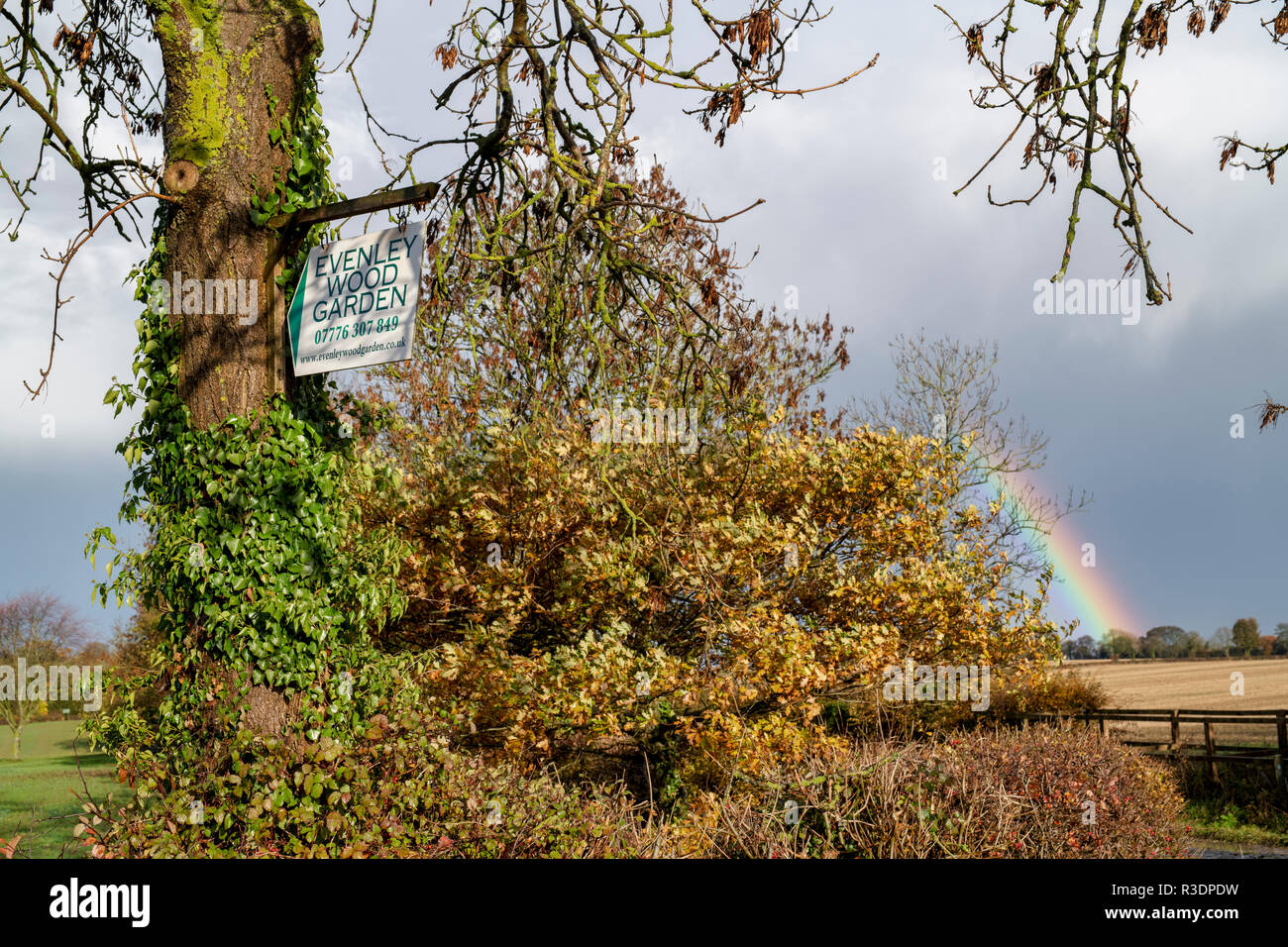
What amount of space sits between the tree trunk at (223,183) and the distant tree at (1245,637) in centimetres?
5510

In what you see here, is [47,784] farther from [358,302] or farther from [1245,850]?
[1245,850]

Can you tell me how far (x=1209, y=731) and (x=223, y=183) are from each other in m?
18.5

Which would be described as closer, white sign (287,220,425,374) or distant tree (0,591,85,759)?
white sign (287,220,425,374)

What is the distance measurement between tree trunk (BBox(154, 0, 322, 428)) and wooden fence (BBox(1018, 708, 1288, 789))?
1473 centimetres

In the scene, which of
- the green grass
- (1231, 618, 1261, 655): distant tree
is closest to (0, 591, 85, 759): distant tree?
the green grass

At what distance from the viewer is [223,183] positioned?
6.51 metres

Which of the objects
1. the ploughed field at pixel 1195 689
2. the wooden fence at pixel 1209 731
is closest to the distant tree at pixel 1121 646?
the ploughed field at pixel 1195 689

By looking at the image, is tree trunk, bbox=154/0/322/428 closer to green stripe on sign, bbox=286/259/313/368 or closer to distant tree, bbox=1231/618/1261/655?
green stripe on sign, bbox=286/259/313/368

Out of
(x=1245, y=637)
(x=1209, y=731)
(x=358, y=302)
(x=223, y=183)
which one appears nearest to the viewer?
(x=358, y=302)

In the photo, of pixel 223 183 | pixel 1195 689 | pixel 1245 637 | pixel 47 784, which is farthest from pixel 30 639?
pixel 1245 637

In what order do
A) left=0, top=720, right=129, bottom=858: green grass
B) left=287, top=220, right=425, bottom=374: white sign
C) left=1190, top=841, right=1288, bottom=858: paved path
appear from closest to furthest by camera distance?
left=287, top=220, right=425, bottom=374: white sign < left=1190, top=841, right=1288, bottom=858: paved path < left=0, top=720, right=129, bottom=858: green grass

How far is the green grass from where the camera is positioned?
1458 centimetres

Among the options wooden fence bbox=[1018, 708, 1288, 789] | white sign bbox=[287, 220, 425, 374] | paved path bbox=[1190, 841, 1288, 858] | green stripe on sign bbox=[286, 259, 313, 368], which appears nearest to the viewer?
white sign bbox=[287, 220, 425, 374]

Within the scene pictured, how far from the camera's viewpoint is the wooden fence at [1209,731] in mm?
16906
